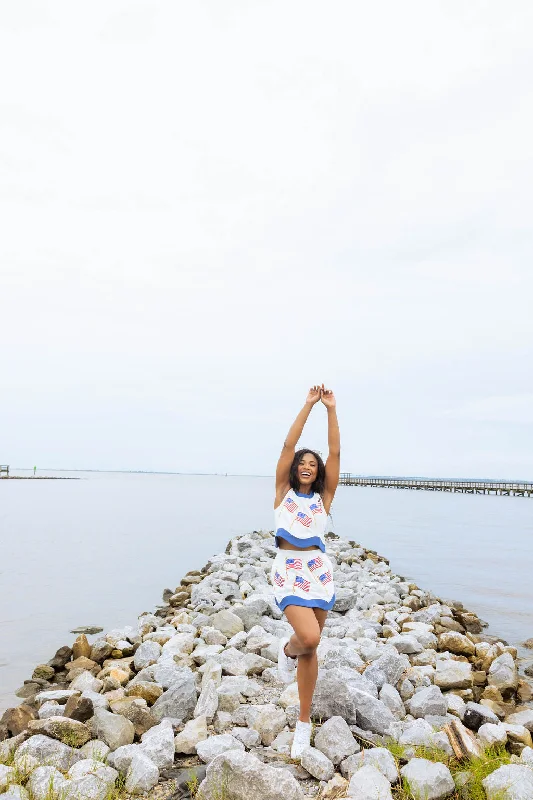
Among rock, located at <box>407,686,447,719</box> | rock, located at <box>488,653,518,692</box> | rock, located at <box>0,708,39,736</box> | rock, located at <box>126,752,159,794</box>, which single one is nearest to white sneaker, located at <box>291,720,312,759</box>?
rock, located at <box>126,752,159,794</box>

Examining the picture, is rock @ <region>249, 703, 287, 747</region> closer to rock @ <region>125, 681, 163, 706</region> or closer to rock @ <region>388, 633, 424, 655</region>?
rock @ <region>125, 681, 163, 706</region>

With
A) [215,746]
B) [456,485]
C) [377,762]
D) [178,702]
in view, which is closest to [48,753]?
[215,746]

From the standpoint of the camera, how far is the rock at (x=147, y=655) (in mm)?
6516

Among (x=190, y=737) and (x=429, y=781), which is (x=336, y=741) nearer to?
(x=429, y=781)

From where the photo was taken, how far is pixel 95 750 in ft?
13.9

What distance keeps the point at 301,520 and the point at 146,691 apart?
8.07ft

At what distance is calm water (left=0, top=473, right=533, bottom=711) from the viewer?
996cm

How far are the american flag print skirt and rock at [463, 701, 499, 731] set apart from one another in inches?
71.3

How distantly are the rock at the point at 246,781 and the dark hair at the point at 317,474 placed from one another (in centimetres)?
170

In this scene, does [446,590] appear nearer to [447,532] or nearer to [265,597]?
[265,597]

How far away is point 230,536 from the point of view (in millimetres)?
22438

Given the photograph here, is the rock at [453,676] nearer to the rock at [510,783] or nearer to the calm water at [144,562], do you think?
the rock at [510,783]

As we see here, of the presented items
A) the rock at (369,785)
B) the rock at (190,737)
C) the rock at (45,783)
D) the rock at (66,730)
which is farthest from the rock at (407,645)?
the rock at (45,783)

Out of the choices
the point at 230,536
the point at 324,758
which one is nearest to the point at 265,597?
the point at 324,758
